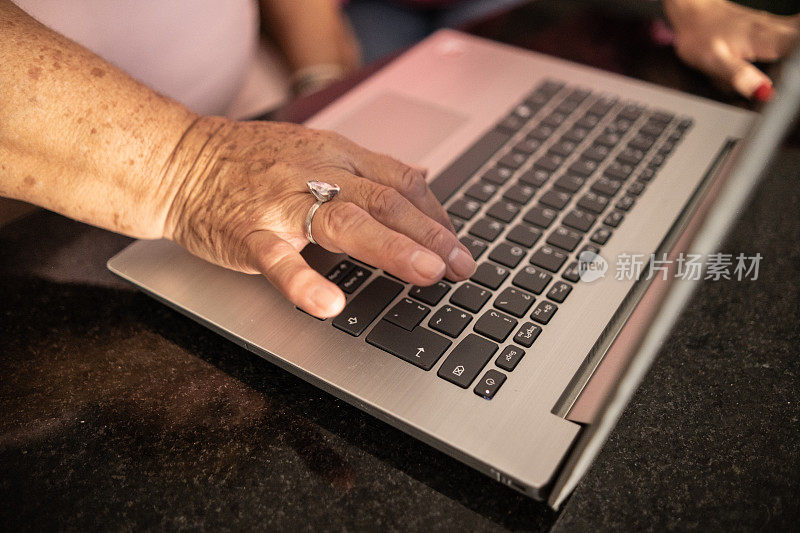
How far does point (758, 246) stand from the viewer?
634mm

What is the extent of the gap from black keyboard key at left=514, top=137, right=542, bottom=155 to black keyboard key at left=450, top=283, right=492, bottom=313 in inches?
8.9

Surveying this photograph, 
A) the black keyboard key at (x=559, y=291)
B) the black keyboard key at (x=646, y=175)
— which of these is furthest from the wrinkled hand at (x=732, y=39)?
the black keyboard key at (x=559, y=291)

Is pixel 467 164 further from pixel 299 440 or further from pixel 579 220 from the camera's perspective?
pixel 299 440

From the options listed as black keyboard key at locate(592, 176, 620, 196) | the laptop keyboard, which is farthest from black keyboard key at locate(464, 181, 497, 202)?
black keyboard key at locate(592, 176, 620, 196)

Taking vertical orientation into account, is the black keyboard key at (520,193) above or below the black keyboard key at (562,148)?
above

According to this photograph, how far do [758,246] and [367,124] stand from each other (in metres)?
0.44

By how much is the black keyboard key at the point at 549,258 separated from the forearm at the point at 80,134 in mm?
339

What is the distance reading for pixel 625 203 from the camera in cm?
61

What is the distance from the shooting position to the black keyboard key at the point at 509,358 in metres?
0.46

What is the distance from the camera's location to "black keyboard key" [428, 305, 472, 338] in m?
0.49

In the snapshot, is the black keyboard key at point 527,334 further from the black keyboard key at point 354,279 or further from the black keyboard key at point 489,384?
the black keyboard key at point 354,279

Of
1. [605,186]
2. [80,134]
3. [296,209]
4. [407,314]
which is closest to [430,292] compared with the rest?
[407,314]

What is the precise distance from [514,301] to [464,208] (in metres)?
0.14

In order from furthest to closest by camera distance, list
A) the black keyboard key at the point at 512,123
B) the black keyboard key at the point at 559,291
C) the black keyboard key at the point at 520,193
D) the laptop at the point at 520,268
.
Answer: the black keyboard key at the point at 512,123 → the black keyboard key at the point at 520,193 → the black keyboard key at the point at 559,291 → the laptop at the point at 520,268
